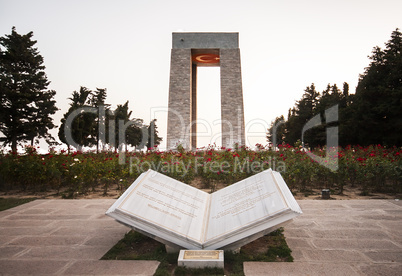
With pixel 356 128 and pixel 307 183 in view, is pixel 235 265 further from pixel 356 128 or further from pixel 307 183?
pixel 356 128

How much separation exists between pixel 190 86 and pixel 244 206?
48.9ft

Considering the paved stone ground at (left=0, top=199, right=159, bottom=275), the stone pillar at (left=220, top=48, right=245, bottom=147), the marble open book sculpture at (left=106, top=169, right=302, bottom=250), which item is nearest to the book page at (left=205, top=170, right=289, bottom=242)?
the marble open book sculpture at (left=106, top=169, right=302, bottom=250)

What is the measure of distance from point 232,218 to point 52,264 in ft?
3.95

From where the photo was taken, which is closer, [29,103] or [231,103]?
[231,103]

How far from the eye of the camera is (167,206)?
1925mm

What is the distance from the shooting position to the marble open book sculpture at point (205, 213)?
1651 millimetres

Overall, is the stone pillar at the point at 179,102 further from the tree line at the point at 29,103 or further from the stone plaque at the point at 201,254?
the stone plaque at the point at 201,254

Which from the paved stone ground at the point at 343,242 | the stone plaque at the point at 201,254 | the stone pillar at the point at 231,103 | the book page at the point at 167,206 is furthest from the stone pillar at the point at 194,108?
the stone plaque at the point at 201,254

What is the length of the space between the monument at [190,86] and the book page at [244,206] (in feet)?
43.1

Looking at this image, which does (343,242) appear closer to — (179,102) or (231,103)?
(231,103)

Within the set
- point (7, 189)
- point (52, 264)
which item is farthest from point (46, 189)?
point (52, 264)

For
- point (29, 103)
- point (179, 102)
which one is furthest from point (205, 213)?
point (29, 103)

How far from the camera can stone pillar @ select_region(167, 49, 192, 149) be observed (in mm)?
15820

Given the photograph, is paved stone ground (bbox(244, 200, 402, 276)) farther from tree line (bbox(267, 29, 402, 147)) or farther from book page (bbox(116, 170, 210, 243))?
tree line (bbox(267, 29, 402, 147))
